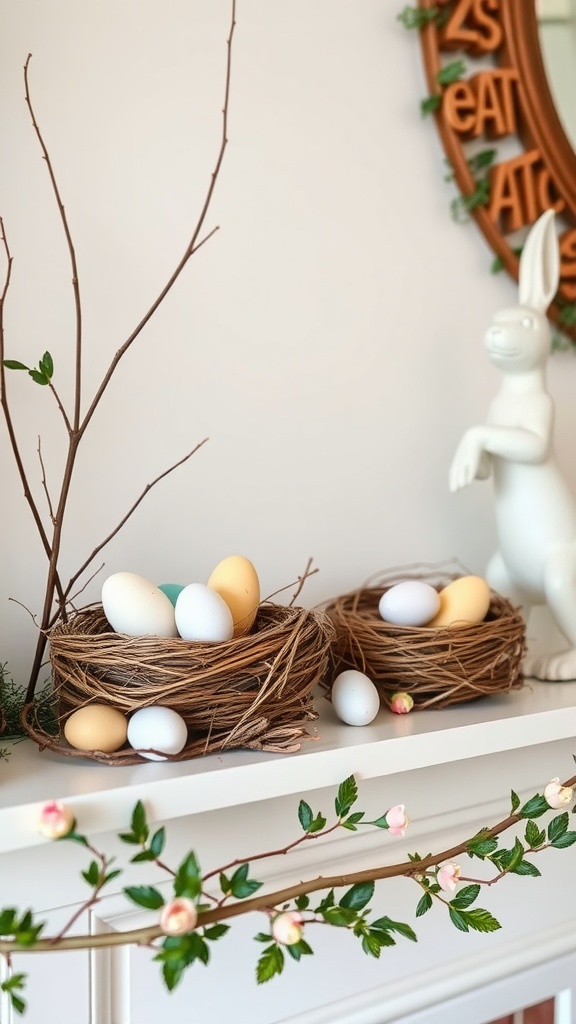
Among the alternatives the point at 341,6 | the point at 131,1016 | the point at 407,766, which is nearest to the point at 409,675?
the point at 407,766

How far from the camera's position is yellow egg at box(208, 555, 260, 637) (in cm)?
68

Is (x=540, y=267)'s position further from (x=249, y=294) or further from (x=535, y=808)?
(x=535, y=808)

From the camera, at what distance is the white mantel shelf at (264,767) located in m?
0.55

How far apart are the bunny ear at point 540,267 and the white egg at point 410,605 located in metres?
0.35

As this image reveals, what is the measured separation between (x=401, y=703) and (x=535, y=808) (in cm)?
16

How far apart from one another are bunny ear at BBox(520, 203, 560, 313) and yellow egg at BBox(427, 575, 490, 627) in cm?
32

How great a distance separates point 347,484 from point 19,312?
38 cm

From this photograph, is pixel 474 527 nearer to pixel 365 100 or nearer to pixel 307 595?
pixel 307 595

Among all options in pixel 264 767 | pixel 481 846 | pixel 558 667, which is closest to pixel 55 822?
pixel 264 767

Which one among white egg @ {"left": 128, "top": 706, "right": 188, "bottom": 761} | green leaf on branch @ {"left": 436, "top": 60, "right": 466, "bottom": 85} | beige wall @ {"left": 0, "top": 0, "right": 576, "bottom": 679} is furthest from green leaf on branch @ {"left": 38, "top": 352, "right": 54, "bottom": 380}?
green leaf on branch @ {"left": 436, "top": 60, "right": 466, "bottom": 85}

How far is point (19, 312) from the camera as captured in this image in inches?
30.5

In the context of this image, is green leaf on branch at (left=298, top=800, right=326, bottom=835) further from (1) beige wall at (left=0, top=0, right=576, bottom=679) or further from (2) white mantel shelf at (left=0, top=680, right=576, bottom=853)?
(1) beige wall at (left=0, top=0, right=576, bottom=679)

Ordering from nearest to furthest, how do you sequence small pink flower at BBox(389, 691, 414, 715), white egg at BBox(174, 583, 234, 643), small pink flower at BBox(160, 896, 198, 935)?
1. small pink flower at BBox(160, 896, 198, 935)
2. white egg at BBox(174, 583, 234, 643)
3. small pink flower at BBox(389, 691, 414, 715)

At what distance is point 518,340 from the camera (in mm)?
867
